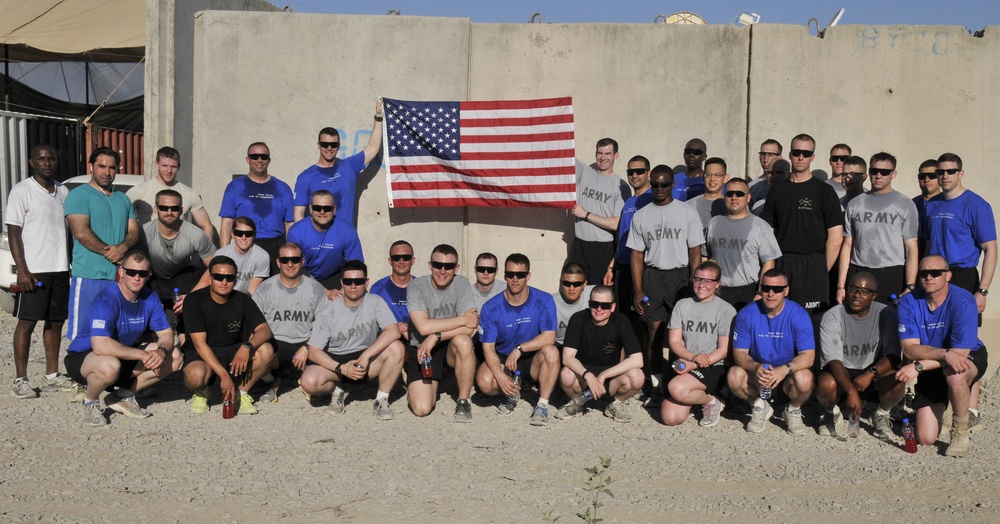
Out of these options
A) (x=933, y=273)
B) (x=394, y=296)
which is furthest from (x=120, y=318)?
(x=933, y=273)

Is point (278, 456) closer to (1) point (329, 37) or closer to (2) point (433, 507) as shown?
(2) point (433, 507)

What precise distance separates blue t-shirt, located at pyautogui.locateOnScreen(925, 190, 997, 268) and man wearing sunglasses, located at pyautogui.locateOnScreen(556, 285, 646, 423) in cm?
252

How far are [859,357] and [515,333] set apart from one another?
102 inches

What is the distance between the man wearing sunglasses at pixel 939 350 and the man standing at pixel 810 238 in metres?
0.87

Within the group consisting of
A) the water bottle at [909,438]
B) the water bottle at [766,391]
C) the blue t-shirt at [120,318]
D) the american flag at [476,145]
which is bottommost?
the water bottle at [909,438]

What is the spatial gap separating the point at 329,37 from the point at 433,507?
19.0 feet

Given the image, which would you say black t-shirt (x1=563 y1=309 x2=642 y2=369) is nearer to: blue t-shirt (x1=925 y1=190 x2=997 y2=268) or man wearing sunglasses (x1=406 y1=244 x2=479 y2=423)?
man wearing sunglasses (x1=406 y1=244 x2=479 y2=423)

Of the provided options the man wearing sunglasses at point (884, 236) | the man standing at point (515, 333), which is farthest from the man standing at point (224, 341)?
the man wearing sunglasses at point (884, 236)

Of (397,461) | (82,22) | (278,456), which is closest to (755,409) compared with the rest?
(397,461)

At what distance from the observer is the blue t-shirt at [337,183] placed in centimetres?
930

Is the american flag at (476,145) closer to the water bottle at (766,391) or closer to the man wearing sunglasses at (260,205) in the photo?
the man wearing sunglasses at (260,205)

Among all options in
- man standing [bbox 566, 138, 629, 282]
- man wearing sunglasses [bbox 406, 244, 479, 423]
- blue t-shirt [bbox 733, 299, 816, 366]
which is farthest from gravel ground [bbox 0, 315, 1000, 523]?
man standing [bbox 566, 138, 629, 282]

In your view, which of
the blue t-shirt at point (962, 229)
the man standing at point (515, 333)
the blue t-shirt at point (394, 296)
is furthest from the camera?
the blue t-shirt at point (394, 296)

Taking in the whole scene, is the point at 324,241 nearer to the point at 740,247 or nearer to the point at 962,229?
the point at 740,247
